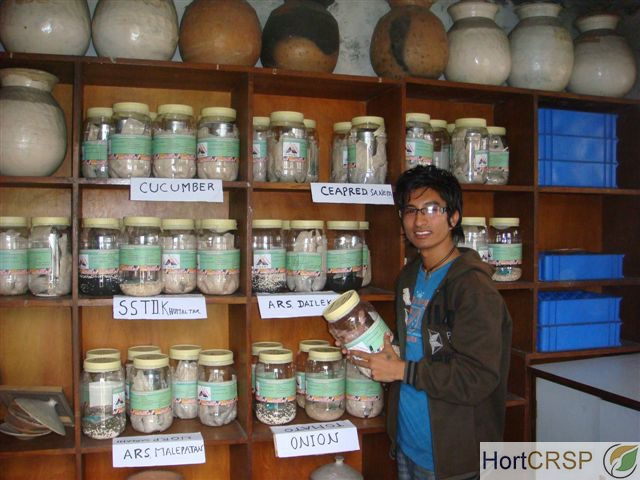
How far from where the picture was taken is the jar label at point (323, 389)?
75.9 inches

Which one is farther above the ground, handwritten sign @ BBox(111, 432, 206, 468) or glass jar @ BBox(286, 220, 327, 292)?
glass jar @ BBox(286, 220, 327, 292)

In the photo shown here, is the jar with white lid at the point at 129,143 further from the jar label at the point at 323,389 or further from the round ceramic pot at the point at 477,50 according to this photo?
the round ceramic pot at the point at 477,50

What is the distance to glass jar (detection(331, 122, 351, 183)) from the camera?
6.83 ft

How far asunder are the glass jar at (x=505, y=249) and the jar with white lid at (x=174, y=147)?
1.10m

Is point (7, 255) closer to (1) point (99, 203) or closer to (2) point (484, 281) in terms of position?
(1) point (99, 203)

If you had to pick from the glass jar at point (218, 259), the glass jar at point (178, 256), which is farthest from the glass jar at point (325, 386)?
the glass jar at point (178, 256)

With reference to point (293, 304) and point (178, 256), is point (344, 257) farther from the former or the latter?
point (178, 256)

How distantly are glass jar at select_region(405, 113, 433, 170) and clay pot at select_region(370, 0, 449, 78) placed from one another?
0.17 m

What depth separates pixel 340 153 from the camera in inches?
82.8

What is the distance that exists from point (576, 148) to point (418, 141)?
729 millimetres

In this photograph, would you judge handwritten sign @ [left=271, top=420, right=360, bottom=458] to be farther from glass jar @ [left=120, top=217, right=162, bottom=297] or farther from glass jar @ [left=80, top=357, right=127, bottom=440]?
glass jar @ [left=120, top=217, right=162, bottom=297]

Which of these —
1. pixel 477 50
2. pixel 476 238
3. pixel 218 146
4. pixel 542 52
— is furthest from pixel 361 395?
pixel 542 52

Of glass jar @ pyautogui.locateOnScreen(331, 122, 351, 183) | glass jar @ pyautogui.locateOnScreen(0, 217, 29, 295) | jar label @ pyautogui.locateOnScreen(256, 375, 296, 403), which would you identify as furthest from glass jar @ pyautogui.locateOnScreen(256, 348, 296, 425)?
glass jar @ pyautogui.locateOnScreen(0, 217, 29, 295)

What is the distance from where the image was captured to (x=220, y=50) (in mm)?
1956
